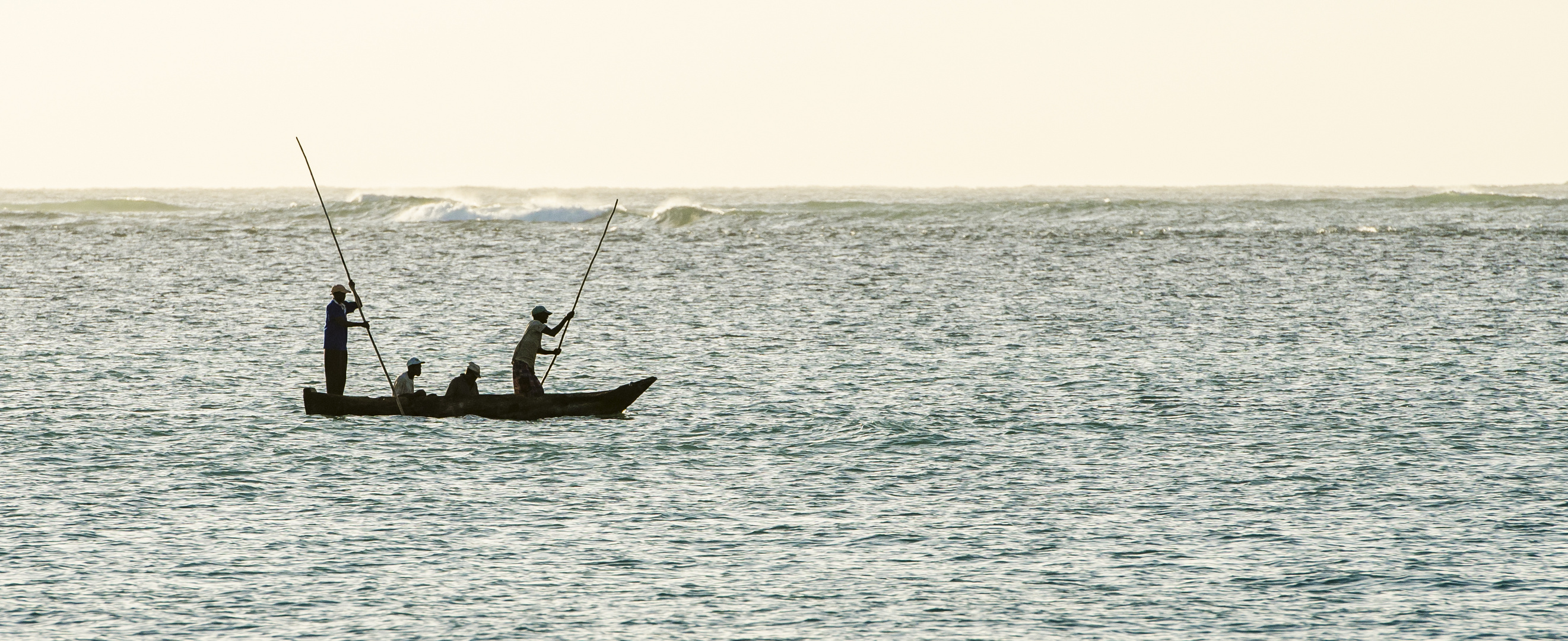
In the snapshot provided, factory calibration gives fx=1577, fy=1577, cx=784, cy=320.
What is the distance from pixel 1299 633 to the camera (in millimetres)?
10781

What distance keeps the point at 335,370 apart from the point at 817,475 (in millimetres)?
7932

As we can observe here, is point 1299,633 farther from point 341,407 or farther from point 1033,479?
point 341,407

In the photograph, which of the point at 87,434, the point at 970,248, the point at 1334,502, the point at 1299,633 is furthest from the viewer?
the point at 970,248

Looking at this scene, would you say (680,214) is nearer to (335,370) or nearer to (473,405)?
(335,370)

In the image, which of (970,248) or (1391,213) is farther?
(1391,213)

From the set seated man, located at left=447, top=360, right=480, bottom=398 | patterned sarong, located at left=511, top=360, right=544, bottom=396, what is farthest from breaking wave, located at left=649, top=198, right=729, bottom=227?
seated man, located at left=447, top=360, right=480, bottom=398

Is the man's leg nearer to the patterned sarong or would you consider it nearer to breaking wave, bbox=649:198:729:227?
the patterned sarong

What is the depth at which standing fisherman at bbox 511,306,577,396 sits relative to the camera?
20.4 metres

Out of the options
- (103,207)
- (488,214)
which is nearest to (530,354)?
(488,214)

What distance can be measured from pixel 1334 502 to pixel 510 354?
59.8 feet

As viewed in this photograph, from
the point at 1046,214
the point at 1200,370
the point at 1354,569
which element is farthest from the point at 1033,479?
the point at 1046,214

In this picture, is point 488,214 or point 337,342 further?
point 488,214

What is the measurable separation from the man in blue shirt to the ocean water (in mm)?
741

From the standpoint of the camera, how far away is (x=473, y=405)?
66.5 ft
